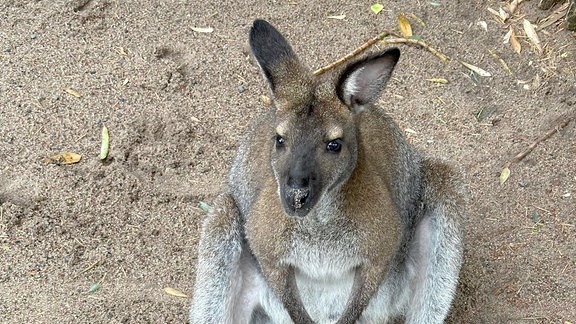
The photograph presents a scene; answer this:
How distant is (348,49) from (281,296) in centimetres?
298

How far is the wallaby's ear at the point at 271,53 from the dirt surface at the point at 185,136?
1.70 m

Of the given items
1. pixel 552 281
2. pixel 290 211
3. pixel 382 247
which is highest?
pixel 290 211

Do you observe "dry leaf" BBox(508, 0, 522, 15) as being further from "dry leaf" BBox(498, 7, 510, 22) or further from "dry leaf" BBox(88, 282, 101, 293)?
"dry leaf" BBox(88, 282, 101, 293)

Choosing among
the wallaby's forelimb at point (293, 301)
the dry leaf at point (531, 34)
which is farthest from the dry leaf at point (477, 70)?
the wallaby's forelimb at point (293, 301)

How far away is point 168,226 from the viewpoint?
526cm

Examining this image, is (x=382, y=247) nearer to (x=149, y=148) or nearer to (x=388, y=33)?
(x=149, y=148)

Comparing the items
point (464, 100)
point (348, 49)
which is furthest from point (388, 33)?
point (464, 100)

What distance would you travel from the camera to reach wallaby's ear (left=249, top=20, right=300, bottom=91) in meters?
3.81

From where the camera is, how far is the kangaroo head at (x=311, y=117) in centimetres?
358

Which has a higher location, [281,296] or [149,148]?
[281,296]

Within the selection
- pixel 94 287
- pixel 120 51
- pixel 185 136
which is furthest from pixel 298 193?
pixel 120 51

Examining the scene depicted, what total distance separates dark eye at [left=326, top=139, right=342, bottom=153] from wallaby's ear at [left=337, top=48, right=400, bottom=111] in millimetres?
201

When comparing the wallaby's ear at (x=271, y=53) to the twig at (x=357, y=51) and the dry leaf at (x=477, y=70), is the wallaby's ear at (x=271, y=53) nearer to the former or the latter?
the twig at (x=357, y=51)

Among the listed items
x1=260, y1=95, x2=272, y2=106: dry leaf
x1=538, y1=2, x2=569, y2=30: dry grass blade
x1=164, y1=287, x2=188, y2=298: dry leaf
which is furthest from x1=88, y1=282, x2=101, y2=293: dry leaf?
x1=538, y1=2, x2=569, y2=30: dry grass blade
